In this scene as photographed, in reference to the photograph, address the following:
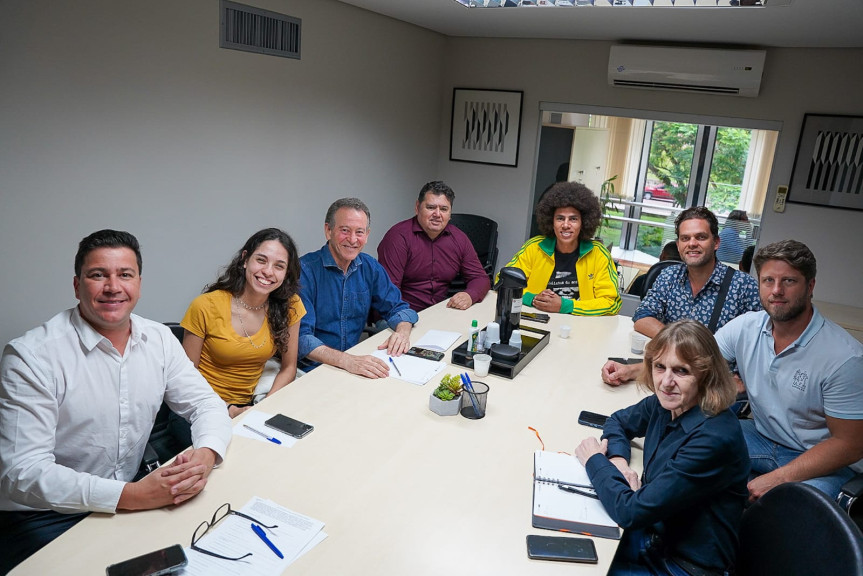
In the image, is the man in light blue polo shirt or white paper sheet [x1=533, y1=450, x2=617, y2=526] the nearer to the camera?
white paper sheet [x1=533, y1=450, x2=617, y2=526]

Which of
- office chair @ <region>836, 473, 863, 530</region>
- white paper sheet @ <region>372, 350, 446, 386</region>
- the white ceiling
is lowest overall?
office chair @ <region>836, 473, 863, 530</region>

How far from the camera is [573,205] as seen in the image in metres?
3.35

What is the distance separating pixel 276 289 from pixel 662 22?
2885 mm

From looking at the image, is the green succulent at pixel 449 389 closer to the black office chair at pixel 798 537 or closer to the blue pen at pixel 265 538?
the blue pen at pixel 265 538

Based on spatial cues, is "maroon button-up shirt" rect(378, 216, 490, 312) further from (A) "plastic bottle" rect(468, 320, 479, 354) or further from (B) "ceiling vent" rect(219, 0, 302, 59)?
(B) "ceiling vent" rect(219, 0, 302, 59)

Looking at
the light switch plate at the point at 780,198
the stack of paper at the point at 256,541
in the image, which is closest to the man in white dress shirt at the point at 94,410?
the stack of paper at the point at 256,541

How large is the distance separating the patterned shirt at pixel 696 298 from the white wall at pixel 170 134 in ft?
7.78

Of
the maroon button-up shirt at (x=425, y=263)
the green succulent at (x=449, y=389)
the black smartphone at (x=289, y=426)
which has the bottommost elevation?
the black smartphone at (x=289, y=426)

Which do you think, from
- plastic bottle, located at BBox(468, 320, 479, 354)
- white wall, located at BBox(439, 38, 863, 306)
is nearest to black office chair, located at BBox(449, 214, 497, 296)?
white wall, located at BBox(439, 38, 863, 306)

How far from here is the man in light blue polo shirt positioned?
78.8 inches

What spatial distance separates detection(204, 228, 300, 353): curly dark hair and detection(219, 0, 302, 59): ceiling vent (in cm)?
150

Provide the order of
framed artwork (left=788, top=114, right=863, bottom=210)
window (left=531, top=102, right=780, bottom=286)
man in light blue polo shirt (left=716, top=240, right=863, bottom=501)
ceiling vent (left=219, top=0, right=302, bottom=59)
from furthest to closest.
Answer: window (left=531, top=102, right=780, bottom=286), framed artwork (left=788, top=114, right=863, bottom=210), ceiling vent (left=219, top=0, right=302, bottom=59), man in light blue polo shirt (left=716, top=240, right=863, bottom=501)

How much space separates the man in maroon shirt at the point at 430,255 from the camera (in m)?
3.53

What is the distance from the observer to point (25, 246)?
8.49 ft
